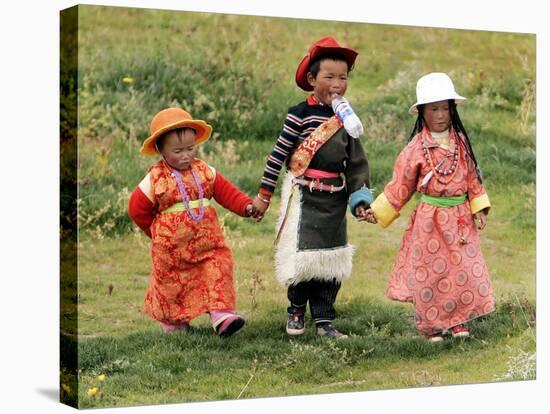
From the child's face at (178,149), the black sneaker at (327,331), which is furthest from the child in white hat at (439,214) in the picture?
the child's face at (178,149)

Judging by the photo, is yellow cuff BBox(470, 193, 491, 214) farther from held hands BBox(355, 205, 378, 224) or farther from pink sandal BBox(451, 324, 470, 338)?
pink sandal BBox(451, 324, 470, 338)

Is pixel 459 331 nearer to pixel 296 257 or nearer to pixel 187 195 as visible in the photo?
pixel 296 257

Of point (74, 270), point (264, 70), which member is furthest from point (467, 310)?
point (74, 270)

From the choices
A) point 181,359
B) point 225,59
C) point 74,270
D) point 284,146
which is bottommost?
point 181,359

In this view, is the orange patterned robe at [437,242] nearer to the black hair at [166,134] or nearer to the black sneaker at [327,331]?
the black sneaker at [327,331]

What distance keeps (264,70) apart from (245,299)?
5.04 feet

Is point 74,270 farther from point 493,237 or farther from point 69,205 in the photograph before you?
point 493,237

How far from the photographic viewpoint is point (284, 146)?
854 cm

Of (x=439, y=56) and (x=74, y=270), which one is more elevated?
(x=439, y=56)

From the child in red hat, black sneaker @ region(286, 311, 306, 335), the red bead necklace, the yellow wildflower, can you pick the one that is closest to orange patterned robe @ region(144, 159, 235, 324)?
the child in red hat

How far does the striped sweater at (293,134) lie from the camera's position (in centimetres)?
854

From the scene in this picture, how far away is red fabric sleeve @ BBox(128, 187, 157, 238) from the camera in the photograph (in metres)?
8.23

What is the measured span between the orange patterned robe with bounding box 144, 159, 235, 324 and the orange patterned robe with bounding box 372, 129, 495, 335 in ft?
3.75

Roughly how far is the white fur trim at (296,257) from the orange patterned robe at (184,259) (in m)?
0.42
